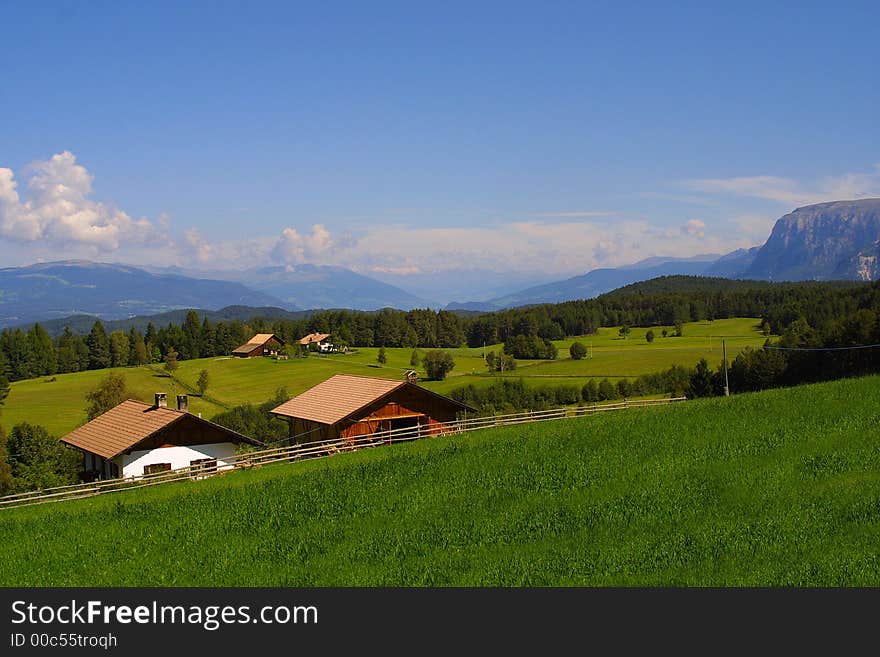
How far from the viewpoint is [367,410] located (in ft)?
142

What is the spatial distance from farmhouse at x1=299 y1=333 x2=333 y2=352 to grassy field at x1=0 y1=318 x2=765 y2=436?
308 inches

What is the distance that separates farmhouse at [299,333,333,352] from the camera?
162425 millimetres

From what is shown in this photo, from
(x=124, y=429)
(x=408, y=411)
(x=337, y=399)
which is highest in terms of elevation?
(x=337, y=399)

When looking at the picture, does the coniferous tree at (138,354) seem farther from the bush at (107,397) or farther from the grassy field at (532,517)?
the grassy field at (532,517)

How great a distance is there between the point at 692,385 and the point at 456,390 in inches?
1240

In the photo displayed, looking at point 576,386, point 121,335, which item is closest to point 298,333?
point 121,335

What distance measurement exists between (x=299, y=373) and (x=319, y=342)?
129ft

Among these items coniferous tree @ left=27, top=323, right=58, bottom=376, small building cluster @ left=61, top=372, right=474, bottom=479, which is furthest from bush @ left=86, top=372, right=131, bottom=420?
coniferous tree @ left=27, top=323, right=58, bottom=376

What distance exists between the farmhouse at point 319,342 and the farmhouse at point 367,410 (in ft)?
378

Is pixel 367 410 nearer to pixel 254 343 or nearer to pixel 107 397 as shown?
pixel 107 397

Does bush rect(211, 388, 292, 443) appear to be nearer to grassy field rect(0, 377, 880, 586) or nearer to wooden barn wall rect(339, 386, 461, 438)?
wooden barn wall rect(339, 386, 461, 438)

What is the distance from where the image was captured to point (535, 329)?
180 meters

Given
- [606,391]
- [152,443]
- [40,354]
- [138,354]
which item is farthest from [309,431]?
[138,354]

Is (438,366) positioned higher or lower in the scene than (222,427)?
lower
